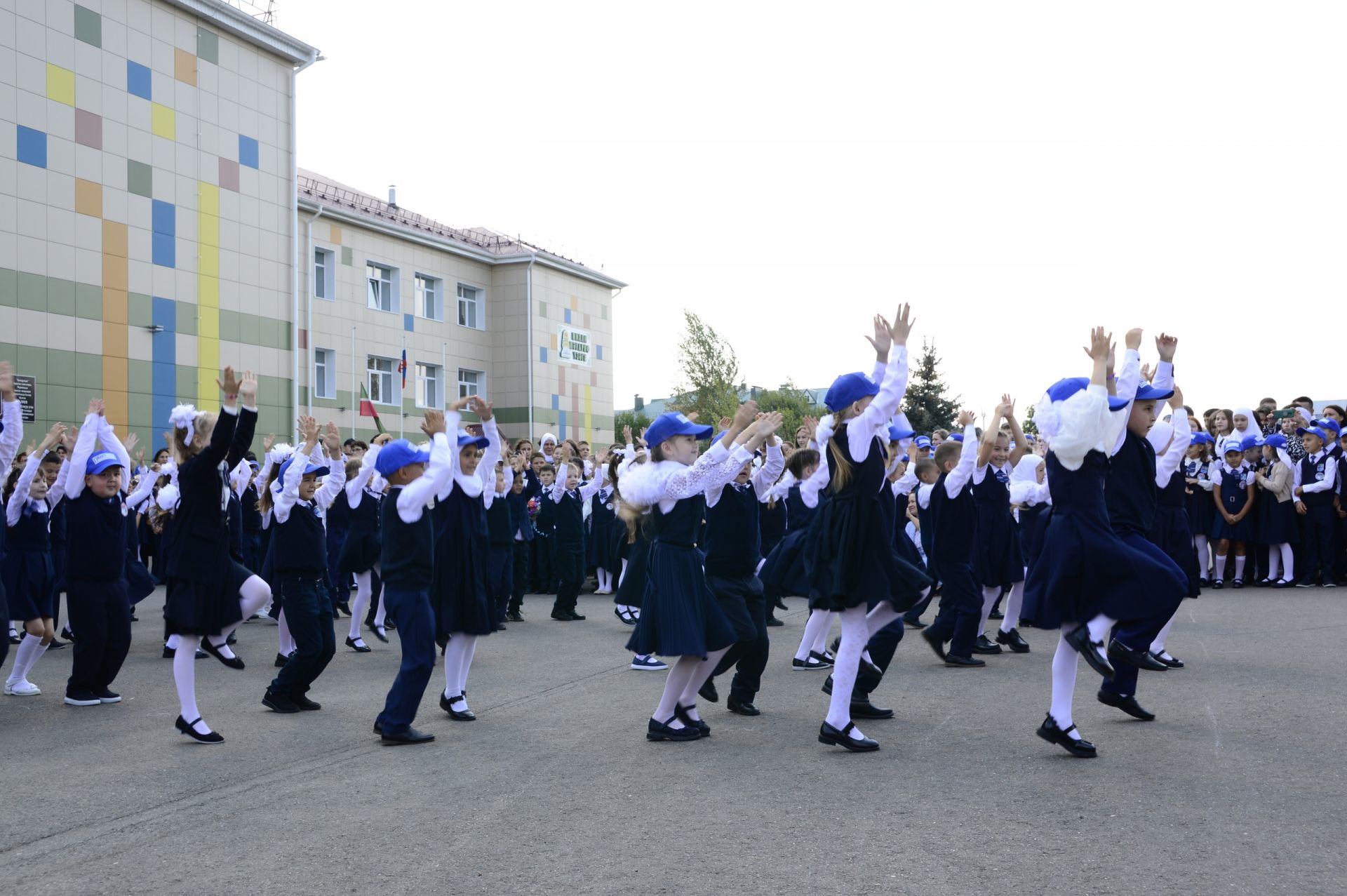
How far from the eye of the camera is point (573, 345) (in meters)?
48.4

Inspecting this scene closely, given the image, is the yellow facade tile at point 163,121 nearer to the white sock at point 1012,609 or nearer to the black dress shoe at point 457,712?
the white sock at point 1012,609

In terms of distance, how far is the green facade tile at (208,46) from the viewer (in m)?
29.3

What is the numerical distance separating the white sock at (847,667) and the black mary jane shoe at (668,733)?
34.4 inches

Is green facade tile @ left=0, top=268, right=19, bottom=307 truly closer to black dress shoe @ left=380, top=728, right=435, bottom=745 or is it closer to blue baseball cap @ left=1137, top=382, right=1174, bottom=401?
black dress shoe @ left=380, top=728, right=435, bottom=745

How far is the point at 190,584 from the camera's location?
736cm

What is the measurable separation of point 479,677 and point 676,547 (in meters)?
3.38

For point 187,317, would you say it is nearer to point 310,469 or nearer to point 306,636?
point 310,469

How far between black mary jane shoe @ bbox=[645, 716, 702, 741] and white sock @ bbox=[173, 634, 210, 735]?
267cm

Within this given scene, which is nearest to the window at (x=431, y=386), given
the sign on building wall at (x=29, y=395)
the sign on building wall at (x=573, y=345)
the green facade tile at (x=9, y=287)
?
the sign on building wall at (x=573, y=345)

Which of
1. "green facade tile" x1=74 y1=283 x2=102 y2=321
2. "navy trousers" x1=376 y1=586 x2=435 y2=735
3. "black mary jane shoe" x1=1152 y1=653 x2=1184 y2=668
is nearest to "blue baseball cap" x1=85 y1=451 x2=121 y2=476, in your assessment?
"navy trousers" x1=376 y1=586 x2=435 y2=735

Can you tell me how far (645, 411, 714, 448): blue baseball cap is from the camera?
7.20 metres

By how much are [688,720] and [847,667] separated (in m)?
1.08

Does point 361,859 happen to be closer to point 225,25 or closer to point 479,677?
point 479,677

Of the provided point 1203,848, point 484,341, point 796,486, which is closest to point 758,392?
point 484,341
